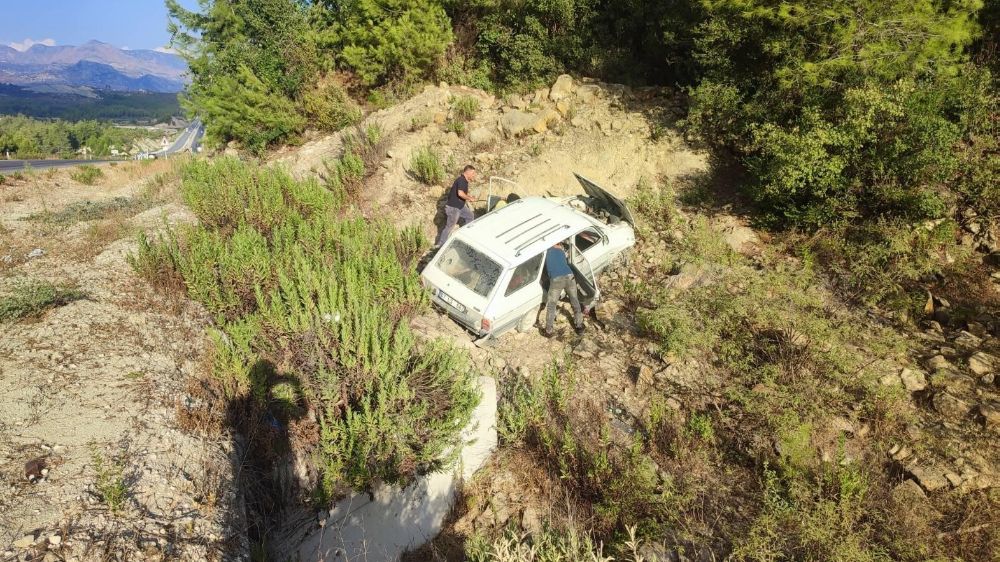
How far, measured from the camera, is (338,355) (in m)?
4.49

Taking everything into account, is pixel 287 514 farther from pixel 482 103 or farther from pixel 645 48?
pixel 645 48

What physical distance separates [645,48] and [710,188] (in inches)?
192

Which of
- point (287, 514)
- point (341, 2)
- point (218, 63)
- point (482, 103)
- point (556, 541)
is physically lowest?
point (556, 541)

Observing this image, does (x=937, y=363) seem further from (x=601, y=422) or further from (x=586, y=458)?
(x=586, y=458)

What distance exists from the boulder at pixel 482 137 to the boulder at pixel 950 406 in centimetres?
915

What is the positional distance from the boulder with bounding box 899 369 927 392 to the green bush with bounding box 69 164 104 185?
2012 cm

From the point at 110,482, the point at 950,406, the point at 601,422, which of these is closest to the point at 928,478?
the point at 950,406

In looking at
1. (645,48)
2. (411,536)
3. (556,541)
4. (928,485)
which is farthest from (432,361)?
(645,48)

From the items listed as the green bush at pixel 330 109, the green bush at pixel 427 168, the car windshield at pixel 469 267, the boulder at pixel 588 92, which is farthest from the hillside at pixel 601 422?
the green bush at pixel 330 109

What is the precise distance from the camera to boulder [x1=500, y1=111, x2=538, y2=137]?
35.8 ft

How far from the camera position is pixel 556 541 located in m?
3.78

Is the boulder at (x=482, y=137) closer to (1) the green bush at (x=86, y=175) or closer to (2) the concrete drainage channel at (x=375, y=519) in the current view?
(2) the concrete drainage channel at (x=375, y=519)

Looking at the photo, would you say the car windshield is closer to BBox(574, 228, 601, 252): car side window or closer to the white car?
the white car

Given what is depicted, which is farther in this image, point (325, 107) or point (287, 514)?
point (325, 107)
